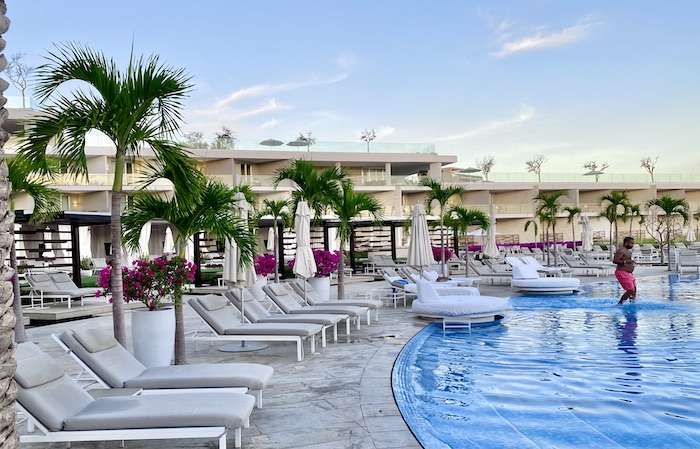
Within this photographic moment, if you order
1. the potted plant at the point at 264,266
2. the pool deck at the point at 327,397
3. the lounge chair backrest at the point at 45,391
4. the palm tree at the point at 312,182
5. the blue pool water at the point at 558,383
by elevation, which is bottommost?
the blue pool water at the point at 558,383

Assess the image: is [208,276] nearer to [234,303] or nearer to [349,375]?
[234,303]

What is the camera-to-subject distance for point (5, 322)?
7.86 feet

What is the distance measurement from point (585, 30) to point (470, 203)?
25817 millimetres

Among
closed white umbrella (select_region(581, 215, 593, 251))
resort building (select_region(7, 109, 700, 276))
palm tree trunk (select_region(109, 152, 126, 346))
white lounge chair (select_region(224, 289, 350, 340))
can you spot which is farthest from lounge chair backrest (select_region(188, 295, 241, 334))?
closed white umbrella (select_region(581, 215, 593, 251))

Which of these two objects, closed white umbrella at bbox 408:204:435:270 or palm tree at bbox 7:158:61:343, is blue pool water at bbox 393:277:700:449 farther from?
palm tree at bbox 7:158:61:343

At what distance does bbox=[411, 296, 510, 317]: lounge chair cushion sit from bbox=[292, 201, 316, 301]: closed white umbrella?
2160 mm

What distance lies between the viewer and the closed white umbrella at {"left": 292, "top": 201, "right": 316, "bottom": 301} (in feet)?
39.6

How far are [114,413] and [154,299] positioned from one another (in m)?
3.51

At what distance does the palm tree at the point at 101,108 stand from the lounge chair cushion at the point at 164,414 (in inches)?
75.1

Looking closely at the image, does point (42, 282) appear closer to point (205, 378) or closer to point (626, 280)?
Answer: point (205, 378)

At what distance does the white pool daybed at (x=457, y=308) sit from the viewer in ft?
34.7

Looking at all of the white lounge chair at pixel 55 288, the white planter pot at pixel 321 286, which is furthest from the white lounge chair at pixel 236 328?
the white lounge chair at pixel 55 288

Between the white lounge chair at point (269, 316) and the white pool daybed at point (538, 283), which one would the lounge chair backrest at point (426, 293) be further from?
the white pool daybed at point (538, 283)

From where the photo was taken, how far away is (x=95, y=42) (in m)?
6.29
